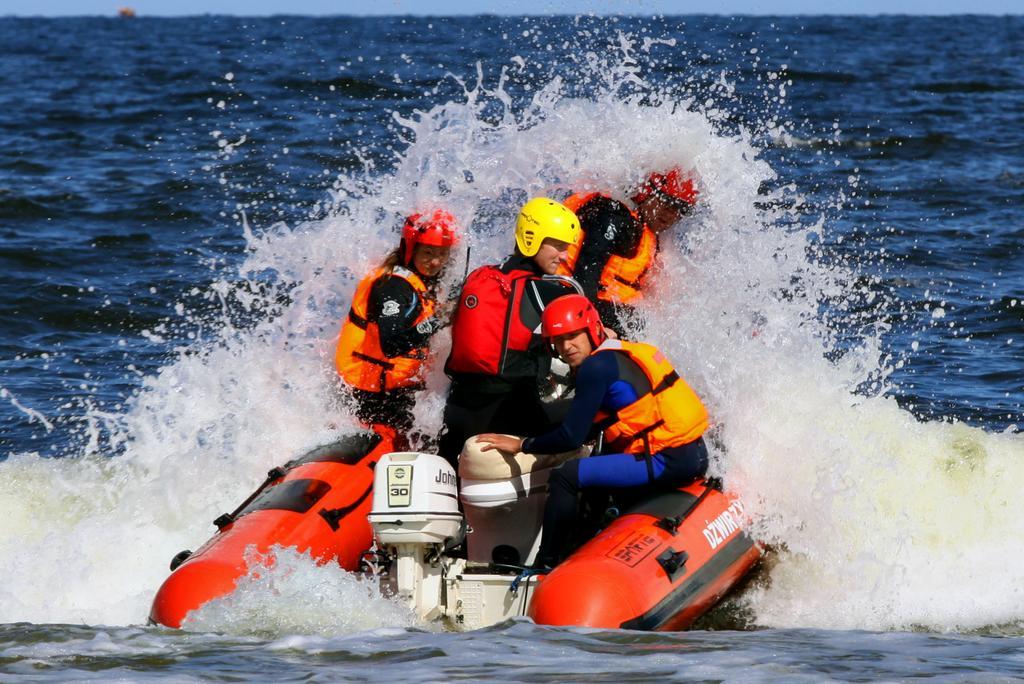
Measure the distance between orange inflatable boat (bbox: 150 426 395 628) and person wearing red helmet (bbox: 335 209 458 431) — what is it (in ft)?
0.81

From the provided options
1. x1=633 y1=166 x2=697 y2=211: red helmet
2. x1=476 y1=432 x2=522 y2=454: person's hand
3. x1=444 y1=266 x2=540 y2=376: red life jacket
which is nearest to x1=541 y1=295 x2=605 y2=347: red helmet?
x1=444 y1=266 x2=540 y2=376: red life jacket

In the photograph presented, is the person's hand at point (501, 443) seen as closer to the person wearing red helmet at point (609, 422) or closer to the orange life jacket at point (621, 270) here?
the person wearing red helmet at point (609, 422)

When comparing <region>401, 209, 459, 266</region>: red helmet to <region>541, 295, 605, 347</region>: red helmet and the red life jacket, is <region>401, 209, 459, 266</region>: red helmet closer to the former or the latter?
the red life jacket

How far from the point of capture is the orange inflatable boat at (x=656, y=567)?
5.84 m

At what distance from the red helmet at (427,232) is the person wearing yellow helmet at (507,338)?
0.32 meters

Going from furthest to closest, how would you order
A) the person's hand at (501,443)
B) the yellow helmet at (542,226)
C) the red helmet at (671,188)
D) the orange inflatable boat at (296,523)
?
the red helmet at (671,188) < the yellow helmet at (542,226) < the person's hand at (501,443) < the orange inflatable boat at (296,523)

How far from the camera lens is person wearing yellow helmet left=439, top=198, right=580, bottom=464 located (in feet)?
22.0

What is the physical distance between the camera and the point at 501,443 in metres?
6.44

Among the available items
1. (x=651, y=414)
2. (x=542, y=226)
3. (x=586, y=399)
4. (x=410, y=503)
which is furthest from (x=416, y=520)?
(x=542, y=226)

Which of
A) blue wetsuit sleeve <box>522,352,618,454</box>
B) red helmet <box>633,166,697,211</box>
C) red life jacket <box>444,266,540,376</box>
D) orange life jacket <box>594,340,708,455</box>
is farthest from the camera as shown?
red helmet <box>633,166,697,211</box>

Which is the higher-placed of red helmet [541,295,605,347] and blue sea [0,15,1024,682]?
red helmet [541,295,605,347]

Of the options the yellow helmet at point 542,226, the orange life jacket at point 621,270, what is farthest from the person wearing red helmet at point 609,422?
the orange life jacket at point 621,270

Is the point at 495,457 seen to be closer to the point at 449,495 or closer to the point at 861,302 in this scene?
the point at 449,495

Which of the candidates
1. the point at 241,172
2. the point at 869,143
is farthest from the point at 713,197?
the point at 869,143
